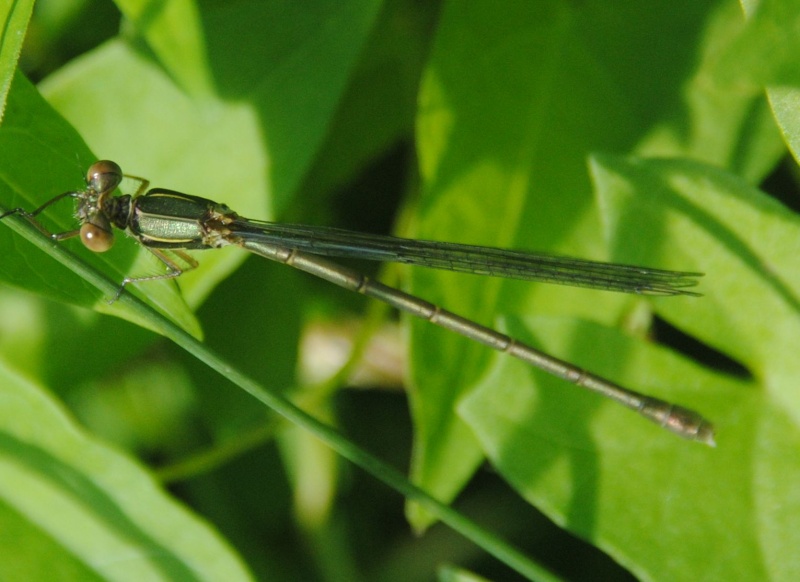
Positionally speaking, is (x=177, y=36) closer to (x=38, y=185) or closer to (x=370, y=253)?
(x=38, y=185)

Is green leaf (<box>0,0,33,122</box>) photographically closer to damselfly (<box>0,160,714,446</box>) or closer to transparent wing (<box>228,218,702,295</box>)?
damselfly (<box>0,160,714,446</box>)

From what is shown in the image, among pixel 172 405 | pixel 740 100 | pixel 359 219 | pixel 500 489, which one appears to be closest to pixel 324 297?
pixel 359 219

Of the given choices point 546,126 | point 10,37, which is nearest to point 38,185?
point 10,37

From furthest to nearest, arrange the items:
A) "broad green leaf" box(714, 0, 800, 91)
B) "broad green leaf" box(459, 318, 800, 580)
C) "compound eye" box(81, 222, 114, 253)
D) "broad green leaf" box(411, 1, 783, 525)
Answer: "broad green leaf" box(411, 1, 783, 525)
"broad green leaf" box(459, 318, 800, 580)
"compound eye" box(81, 222, 114, 253)
"broad green leaf" box(714, 0, 800, 91)

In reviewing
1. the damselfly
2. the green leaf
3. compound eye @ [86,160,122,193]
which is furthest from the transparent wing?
the green leaf

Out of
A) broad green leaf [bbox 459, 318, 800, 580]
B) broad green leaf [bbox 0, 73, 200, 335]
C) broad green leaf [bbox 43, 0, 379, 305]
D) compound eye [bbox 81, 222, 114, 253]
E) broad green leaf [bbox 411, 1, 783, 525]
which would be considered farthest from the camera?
broad green leaf [bbox 411, 1, 783, 525]

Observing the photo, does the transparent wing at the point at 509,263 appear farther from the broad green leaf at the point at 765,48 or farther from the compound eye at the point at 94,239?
the broad green leaf at the point at 765,48
